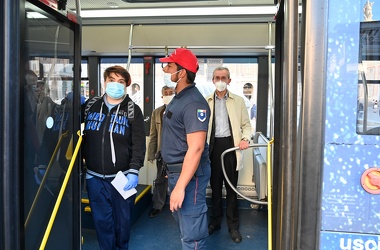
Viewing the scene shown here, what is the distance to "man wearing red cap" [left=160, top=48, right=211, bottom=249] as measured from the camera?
198 cm

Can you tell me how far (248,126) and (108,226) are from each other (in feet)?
5.95

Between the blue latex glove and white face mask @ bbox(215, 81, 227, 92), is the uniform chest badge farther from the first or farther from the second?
white face mask @ bbox(215, 81, 227, 92)

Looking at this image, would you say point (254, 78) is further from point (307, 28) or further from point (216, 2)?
point (307, 28)

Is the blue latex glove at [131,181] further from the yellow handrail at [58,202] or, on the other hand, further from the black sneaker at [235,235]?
the black sneaker at [235,235]

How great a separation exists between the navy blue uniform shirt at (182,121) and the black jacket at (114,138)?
1.14ft

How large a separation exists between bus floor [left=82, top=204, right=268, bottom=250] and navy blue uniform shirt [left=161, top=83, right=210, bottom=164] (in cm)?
153

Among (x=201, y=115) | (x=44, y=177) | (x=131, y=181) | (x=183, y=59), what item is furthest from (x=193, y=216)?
(x=183, y=59)

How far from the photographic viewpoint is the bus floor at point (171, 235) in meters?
3.23

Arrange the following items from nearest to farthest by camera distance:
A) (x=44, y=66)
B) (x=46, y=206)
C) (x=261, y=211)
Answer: (x=44, y=66), (x=46, y=206), (x=261, y=211)

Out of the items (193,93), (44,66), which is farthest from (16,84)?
(193,93)

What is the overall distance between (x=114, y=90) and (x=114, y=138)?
0.37 m

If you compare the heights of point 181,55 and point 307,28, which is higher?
point 181,55

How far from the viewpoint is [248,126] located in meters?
3.43

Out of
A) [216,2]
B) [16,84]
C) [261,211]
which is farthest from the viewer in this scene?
[261,211]
